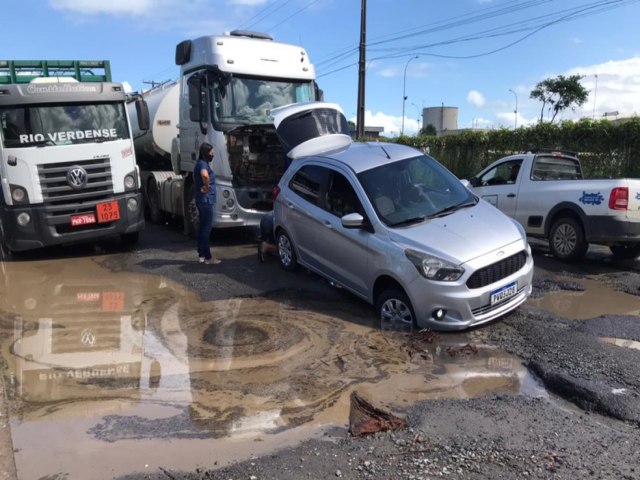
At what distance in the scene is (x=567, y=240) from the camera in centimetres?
912

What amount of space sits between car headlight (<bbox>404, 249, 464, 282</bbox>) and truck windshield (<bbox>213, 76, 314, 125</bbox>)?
18.8 ft

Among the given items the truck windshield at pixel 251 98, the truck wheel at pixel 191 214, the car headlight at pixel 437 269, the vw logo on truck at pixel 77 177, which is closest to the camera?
the car headlight at pixel 437 269

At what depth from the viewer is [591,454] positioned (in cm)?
350

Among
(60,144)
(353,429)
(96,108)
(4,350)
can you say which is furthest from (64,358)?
(96,108)

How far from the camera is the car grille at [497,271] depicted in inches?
215

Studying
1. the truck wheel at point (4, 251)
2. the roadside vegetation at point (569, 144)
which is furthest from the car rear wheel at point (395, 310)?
the roadside vegetation at point (569, 144)

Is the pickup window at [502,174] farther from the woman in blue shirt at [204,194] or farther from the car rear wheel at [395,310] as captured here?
the car rear wheel at [395,310]

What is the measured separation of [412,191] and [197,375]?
331cm

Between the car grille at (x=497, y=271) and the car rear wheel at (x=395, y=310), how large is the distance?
698 millimetres

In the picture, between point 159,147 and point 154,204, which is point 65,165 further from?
point 159,147

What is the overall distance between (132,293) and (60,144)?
355 cm

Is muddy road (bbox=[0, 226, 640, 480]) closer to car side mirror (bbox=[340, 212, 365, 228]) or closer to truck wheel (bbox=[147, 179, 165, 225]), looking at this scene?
car side mirror (bbox=[340, 212, 365, 228])

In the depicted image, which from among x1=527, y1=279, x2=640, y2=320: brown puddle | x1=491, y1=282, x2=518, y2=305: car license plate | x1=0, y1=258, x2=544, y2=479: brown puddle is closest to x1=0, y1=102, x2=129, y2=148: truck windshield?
x1=0, y1=258, x2=544, y2=479: brown puddle

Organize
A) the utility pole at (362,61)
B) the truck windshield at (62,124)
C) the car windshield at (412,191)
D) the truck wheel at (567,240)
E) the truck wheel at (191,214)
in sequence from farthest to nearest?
the utility pole at (362,61), the truck wheel at (191,214), the truck windshield at (62,124), the truck wheel at (567,240), the car windshield at (412,191)
